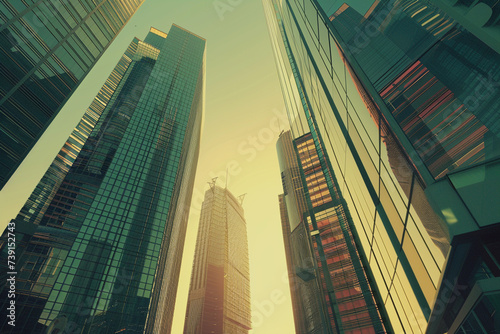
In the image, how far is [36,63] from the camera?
2694cm

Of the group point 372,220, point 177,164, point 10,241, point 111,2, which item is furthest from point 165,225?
point 372,220

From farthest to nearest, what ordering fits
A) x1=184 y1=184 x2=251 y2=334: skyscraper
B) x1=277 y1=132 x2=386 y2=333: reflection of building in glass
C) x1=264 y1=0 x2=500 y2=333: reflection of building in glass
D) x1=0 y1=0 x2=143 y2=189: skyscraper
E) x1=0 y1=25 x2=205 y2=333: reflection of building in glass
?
x1=184 y1=184 x2=251 y2=334: skyscraper < x1=0 y1=25 x2=205 y2=333: reflection of building in glass < x1=277 y1=132 x2=386 y2=333: reflection of building in glass < x1=0 y1=0 x2=143 y2=189: skyscraper < x1=264 y1=0 x2=500 y2=333: reflection of building in glass

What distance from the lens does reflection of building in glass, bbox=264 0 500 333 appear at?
3705mm

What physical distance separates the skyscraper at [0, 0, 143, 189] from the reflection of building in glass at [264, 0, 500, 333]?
31.1 meters

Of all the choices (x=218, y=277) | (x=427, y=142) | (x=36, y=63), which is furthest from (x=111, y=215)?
(x=427, y=142)

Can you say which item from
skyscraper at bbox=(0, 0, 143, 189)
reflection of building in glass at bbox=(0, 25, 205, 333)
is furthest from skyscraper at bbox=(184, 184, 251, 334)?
skyscraper at bbox=(0, 0, 143, 189)

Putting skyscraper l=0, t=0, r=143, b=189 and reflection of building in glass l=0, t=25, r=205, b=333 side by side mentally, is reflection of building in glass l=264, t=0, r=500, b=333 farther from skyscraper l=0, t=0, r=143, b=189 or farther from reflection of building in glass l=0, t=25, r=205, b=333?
reflection of building in glass l=0, t=25, r=205, b=333

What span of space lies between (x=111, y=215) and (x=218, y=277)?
91.0 m

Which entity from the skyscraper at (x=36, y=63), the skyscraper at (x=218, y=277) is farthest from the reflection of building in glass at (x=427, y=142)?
the skyscraper at (x=218, y=277)

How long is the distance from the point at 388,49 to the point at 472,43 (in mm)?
2820

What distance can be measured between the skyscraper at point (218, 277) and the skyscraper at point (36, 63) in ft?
448

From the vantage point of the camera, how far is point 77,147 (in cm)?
9956

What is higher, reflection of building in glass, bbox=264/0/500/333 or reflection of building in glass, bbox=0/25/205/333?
reflection of building in glass, bbox=0/25/205/333

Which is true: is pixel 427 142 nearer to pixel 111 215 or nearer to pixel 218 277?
pixel 111 215
